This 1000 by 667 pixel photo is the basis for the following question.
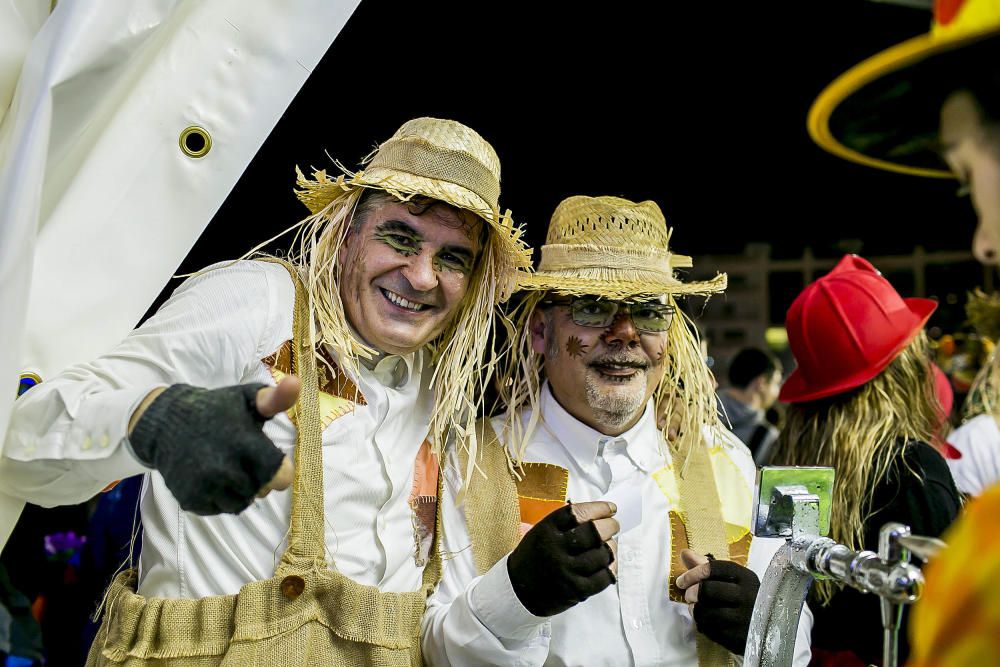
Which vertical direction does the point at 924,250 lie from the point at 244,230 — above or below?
above

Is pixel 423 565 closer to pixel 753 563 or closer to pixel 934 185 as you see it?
pixel 753 563

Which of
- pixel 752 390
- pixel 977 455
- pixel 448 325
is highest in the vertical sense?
pixel 752 390

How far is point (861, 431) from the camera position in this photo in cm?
254

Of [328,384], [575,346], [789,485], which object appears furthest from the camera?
[575,346]

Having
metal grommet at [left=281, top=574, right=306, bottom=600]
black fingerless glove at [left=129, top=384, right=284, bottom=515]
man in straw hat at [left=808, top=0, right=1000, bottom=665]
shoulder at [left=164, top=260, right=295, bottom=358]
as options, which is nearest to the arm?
shoulder at [left=164, top=260, right=295, bottom=358]

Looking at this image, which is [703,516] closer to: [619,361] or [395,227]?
[619,361]

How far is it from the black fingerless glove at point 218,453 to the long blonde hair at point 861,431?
1.73 m

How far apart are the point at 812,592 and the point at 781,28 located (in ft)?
8.41

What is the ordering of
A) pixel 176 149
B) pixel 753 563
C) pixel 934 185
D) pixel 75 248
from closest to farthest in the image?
pixel 75 248 < pixel 176 149 < pixel 753 563 < pixel 934 185

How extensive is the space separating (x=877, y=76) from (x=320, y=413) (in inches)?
49.6

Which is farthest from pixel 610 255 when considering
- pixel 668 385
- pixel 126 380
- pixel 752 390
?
pixel 752 390

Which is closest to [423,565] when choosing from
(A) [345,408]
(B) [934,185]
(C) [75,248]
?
(A) [345,408]

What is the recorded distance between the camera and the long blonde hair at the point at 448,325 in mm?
1968

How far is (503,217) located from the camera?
6.84ft
